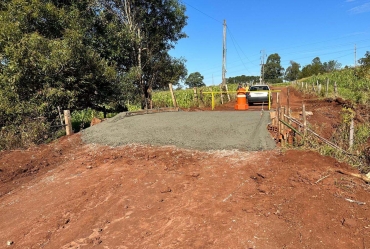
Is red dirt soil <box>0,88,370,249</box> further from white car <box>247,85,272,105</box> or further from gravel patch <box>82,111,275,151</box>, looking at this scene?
white car <box>247,85,272,105</box>

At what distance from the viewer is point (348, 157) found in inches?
237

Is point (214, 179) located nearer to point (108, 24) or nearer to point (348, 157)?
point (348, 157)

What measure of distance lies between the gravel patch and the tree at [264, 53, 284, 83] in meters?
110

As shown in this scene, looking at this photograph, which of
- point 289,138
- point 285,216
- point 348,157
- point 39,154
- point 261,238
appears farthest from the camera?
point 39,154

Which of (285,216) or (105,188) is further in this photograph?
(105,188)

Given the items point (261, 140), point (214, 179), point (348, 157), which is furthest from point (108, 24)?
point (348, 157)

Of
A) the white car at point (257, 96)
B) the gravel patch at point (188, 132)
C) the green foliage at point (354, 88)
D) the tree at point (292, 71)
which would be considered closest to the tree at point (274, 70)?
the tree at point (292, 71)

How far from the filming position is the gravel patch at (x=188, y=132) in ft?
25.5

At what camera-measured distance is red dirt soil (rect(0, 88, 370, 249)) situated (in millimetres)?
3830

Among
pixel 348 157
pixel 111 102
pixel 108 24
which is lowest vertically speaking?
pixel 348 157

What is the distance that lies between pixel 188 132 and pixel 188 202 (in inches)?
174

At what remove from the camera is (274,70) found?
385 ft

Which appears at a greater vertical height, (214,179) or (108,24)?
(108,24)

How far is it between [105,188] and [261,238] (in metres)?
3.32
